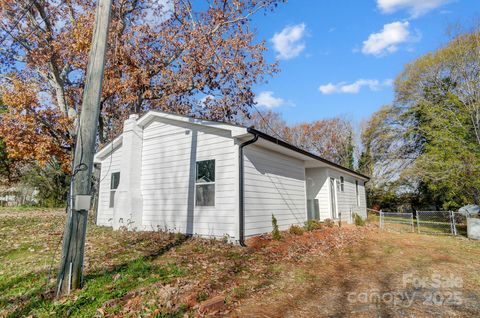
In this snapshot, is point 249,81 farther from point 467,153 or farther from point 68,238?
point 68,238

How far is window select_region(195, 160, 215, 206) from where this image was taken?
8.32 m

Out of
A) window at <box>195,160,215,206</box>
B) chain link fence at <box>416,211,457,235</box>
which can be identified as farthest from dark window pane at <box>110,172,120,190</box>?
chain link fence at <box>416,211,457,235</box>

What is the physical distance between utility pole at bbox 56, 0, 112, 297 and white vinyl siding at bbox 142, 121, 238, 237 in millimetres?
4162

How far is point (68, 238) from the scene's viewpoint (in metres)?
4.09

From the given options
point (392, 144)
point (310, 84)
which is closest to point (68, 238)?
point (310, 84)

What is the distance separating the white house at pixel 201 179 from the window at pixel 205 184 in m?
0.03

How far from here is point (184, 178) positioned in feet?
29.4

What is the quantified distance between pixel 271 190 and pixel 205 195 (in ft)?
7.90

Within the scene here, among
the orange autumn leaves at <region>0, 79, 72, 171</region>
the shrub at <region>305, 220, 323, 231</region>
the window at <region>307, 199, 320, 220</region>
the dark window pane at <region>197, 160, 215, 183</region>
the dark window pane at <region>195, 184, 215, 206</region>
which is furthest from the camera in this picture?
the orange autumn leaves at <region>0, 79, 72, 171</region>

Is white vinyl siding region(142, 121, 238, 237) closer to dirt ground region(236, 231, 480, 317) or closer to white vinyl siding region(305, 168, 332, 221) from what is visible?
dirt ground region(236, 231, 480, 317)

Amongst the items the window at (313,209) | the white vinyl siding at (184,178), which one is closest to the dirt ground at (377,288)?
the white vinyl siding at (184,178)

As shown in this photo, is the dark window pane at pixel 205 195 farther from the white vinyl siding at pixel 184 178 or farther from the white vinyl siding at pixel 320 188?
the white vinyl siding at pixel 320 188

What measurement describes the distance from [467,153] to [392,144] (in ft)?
33.7

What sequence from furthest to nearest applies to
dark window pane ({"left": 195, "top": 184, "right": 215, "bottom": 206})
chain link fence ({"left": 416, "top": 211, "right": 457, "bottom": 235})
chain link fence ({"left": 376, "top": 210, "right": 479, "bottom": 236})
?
chain link fence ({"left": 376, "top": 210, "right": 479, "bottom": 236}), chain link fence ({"left": 416, "top": 211, "right": 457, "bottom": 235}), dark window pane ({"left": 195, "top": 184, "right": 215, "bottom": 206})
